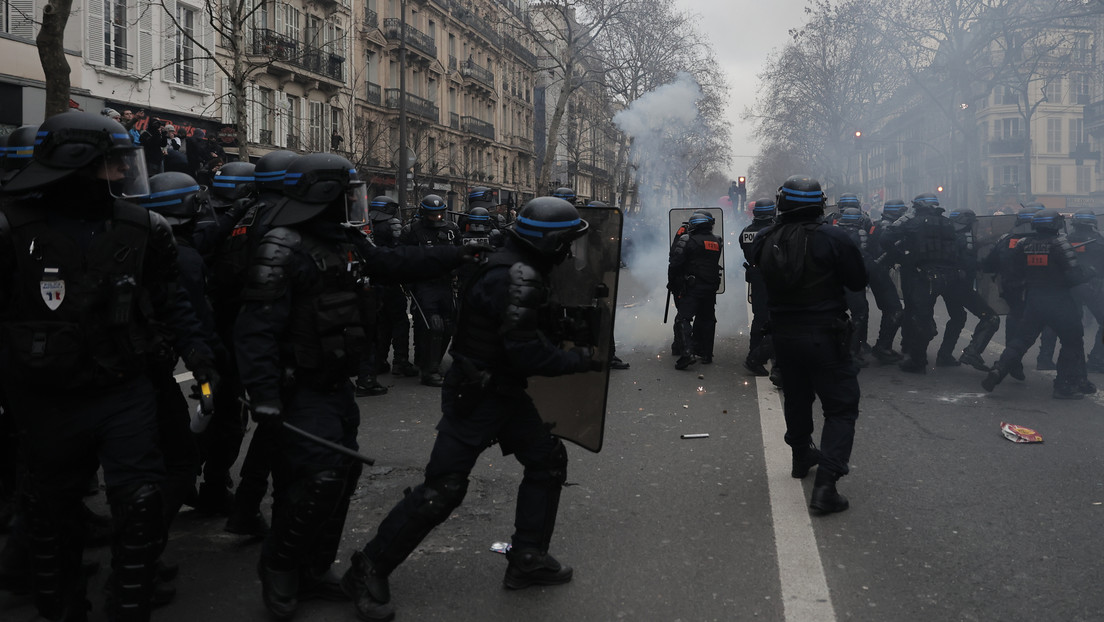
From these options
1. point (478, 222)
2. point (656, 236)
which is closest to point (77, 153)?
point (478, 222)

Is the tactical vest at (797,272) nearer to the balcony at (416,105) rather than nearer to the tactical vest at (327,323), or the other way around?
the tactical vest at (327,323)

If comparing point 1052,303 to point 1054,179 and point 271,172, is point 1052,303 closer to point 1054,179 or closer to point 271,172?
point 271,172

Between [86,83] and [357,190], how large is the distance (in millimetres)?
21336

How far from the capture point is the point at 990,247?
11859mm

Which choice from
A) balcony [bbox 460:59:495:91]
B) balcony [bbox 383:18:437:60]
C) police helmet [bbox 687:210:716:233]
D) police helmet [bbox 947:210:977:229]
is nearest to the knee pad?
police helmet [bbox 687:210:716:233]

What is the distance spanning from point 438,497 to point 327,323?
30.3 inches

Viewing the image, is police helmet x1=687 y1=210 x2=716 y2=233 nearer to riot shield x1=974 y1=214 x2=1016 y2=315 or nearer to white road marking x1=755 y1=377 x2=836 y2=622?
riot shield x1=974 y1=214 x2=1016 y2=315

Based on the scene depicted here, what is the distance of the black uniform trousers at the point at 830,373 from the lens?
16.1 feet

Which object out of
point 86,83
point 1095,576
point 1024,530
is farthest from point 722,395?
point 86,83

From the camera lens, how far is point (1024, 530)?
444 centimetres

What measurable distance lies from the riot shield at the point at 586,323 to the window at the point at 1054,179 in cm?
6207

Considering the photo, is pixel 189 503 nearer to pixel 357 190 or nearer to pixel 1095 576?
pixel 357 190

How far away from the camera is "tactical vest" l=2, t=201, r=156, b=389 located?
9.80 feet

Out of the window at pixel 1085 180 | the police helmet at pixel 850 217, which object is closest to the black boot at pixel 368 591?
the police helmet at pixel 850 217
